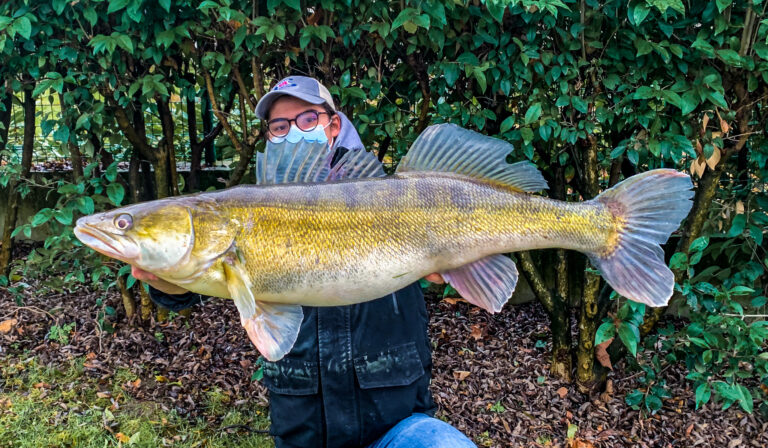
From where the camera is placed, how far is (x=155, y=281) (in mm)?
2340

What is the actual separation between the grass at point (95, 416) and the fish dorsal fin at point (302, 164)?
239cm

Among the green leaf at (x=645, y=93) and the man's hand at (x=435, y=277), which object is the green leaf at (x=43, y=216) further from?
the green leaf at (x=645, y=93)

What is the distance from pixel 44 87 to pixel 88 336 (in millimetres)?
1922

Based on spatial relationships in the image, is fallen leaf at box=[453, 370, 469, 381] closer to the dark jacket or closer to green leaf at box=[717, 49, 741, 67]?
the dark jacket

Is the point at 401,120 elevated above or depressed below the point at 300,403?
above

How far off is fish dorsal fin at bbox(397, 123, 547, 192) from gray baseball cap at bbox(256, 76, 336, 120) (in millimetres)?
708

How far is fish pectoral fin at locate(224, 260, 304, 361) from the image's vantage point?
2.02 meters

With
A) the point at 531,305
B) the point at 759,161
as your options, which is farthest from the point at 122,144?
the point at 759,161

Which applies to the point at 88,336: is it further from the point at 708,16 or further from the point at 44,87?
the point at 708,16

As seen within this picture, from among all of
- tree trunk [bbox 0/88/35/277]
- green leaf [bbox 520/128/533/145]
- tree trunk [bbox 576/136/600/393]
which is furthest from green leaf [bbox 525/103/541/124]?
tree trunk [bbox 0/88/35/277]

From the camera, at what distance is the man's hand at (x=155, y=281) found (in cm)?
224

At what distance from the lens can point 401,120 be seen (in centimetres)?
407

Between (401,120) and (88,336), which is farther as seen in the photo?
(88,336)

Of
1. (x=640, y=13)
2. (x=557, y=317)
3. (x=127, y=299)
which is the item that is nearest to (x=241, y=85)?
(x=127, y=299)
